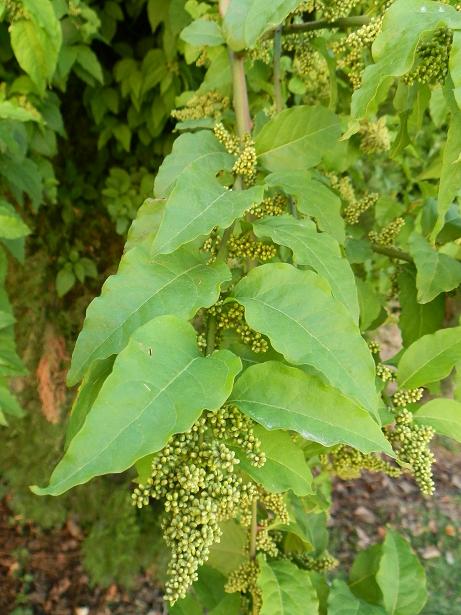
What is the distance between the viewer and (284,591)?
1.07 metres

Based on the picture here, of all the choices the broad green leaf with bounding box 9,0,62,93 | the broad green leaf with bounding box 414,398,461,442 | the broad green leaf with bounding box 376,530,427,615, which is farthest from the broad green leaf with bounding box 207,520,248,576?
the broad green leaf with bounding box 9,0,62,93

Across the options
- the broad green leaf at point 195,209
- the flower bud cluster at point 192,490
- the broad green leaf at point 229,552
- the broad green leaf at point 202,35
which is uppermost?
the broad green leaf at point 202,35

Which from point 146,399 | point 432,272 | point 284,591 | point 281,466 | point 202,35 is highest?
point 202,35

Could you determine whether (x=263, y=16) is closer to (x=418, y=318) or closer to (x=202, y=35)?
(x=202, y=35)

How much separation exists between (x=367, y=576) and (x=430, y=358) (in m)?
0.61

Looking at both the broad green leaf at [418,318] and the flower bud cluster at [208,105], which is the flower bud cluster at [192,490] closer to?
the broad green leaf at [418,318]

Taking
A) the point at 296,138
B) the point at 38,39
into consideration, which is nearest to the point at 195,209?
the point at 296,138

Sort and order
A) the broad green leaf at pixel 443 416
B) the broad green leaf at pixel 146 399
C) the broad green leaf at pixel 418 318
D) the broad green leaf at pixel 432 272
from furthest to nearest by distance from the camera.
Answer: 1. the broad green leaf at pixel 418 318
2. the broad green leaf at pixel 432 272
3. the broad green leaf at pixel 443 416
4. the broad green leaf at pixel 146 399

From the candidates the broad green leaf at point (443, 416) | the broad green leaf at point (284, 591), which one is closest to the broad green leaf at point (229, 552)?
the broad green leaf at point (284, 591)

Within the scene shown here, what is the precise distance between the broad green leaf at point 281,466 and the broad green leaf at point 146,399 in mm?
149

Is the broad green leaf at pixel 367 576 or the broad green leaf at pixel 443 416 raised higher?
the broad green leaf at pixel 443 416

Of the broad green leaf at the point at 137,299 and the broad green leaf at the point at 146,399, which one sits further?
the broad green leaf at the point at 137,299

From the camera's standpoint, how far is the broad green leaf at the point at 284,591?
104 centimetres

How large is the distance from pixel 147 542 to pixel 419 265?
2.48 m
